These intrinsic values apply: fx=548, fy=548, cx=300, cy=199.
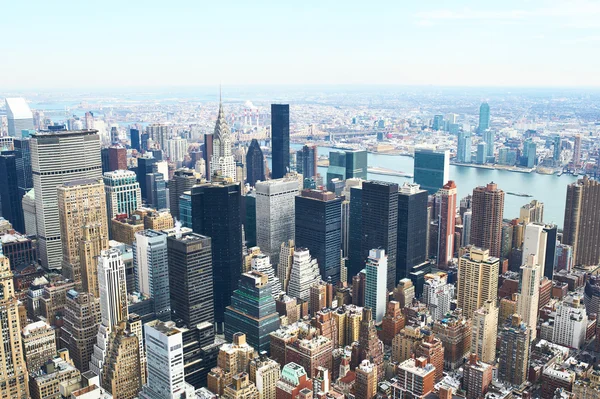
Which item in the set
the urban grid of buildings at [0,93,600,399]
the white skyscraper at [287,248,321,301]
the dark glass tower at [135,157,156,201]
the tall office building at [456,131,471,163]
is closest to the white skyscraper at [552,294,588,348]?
the urban grid of buildings at [0,93,600,399]

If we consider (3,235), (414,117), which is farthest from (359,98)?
(3,235)

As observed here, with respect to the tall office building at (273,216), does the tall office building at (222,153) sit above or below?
above

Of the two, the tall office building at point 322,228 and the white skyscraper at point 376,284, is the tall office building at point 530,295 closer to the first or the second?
the white skyscraper at point 376,284

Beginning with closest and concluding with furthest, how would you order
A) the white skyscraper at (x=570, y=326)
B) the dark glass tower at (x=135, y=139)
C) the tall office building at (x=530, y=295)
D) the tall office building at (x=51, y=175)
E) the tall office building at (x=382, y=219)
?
the white skyscraper at (x=570, y=326), the tall office building at (x=530, y=295), the tall office building at (x=382, y=219), the tall office building at (x=51, y=175), the dark glass tower at (x=135, y=139)

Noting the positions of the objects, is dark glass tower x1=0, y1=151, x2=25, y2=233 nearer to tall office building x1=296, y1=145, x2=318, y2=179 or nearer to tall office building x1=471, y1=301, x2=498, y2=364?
tall office building x1=296, y1=145, x2=318, y2=179

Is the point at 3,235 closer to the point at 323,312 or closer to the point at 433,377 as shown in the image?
the point at 323,312

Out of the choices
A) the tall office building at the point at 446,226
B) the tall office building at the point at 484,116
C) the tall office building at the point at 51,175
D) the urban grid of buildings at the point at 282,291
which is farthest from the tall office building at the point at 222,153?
the tall office building at the point at 484,116

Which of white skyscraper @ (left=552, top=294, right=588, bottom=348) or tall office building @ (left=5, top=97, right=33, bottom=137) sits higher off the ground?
tall office building @ (left=5, top=97, right=33, bottom=137)
